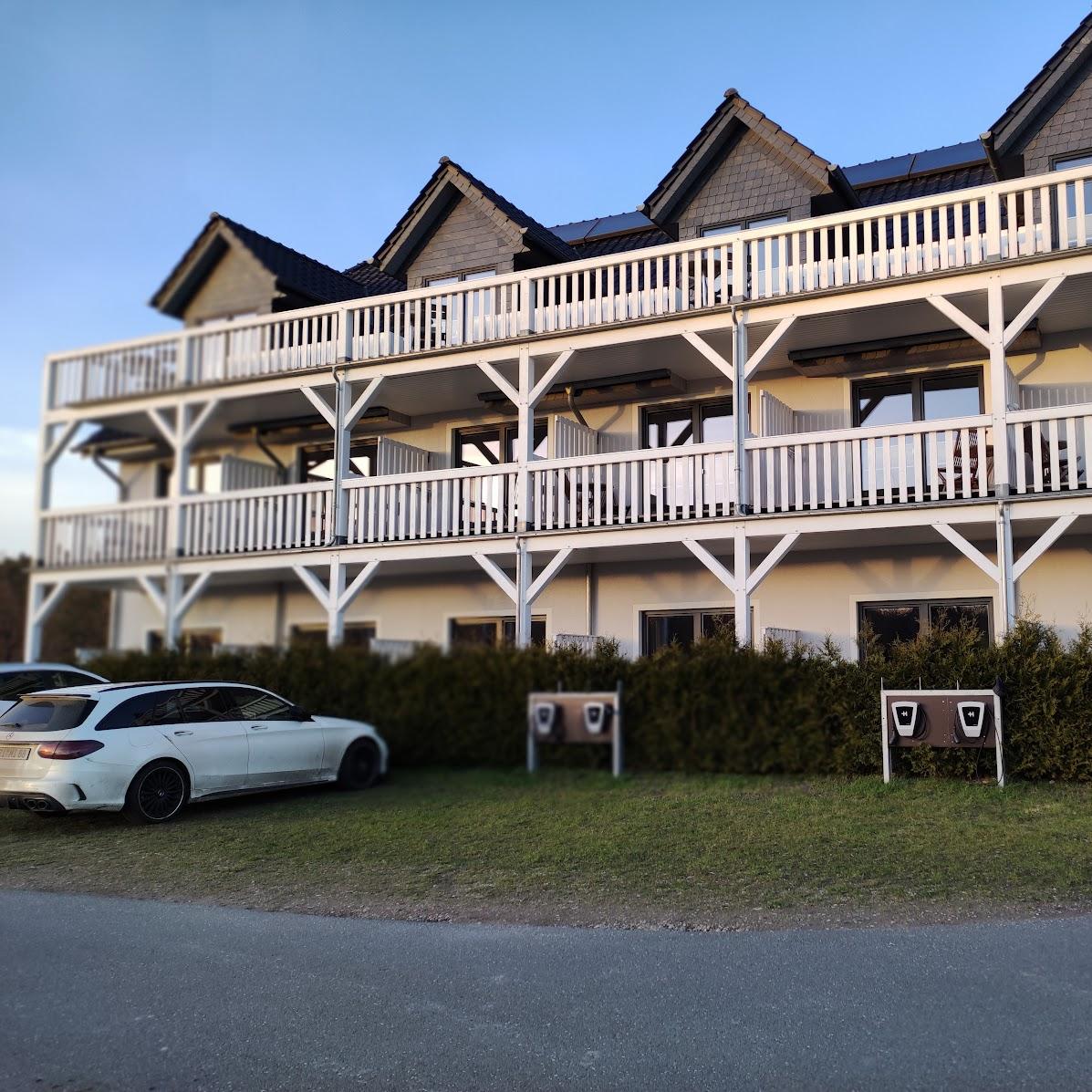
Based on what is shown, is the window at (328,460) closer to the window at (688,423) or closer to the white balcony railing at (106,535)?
the white balcony railing at (106,535)

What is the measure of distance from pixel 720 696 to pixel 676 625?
5575 millimetres

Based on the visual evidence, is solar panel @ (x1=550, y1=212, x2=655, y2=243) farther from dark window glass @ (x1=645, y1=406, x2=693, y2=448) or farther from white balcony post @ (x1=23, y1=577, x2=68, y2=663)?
white balcony post @ (x1=23, y1=577, x2=68, y2=663)

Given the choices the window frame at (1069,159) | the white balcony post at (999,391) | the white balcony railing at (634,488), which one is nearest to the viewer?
the white balcony post at (999,391)

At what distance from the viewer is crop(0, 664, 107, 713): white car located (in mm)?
14289

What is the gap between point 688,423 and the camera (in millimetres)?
19859

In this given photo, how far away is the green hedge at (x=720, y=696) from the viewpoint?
12406 millimetres

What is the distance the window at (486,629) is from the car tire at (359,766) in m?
6.12

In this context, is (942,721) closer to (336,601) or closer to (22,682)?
(336,601)

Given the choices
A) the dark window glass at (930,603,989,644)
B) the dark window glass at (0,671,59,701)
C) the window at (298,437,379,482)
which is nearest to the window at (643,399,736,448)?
the dark window glass at (930,603,989,644)

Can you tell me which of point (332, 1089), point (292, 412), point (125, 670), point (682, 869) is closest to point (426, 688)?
point (125, 670)

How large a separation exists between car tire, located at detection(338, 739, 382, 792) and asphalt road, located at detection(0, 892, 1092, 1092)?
20.8 ft

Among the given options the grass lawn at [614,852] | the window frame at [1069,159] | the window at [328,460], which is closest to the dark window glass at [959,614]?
the grass lawn at [614,852]

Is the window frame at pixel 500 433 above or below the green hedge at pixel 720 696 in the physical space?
above

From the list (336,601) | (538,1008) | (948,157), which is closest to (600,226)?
(948,157)
